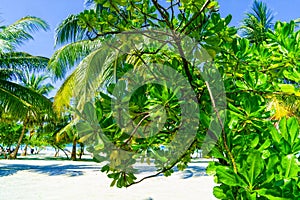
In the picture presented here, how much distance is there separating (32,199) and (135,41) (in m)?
4.27

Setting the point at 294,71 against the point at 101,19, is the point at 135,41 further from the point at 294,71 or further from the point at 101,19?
the point at 294,71

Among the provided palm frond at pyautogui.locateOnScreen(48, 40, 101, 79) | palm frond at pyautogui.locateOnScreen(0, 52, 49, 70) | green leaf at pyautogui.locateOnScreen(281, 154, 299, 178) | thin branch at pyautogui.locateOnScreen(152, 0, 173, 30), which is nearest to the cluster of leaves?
green leaf at pyautogui.locateOnScreen(281, 154, 299, 178)

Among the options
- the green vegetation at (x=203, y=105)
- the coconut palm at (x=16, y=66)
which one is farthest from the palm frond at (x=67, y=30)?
the green vegetation at (x=203, y=105)

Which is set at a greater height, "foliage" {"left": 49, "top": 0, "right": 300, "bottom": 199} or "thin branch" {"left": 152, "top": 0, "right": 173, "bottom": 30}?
"thin branch" {"left": 152, "top": 0, "right": 173, "bottom": 30}

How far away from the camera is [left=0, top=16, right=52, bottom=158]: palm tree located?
26.1 feet

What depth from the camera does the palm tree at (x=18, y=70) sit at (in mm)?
7961

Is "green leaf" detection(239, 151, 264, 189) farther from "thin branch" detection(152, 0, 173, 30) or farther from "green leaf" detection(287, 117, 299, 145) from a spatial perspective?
"thin branch" detection(152, 0, 173, 30)

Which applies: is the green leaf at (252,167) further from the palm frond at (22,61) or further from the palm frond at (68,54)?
the palm frond at (22,61)

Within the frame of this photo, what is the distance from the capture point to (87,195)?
503 cm

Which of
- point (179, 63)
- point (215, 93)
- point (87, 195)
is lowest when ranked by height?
point (87, 195)

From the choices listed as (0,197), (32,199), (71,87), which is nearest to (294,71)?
(32,199)

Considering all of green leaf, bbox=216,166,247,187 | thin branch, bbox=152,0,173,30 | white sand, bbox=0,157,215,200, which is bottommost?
white sand, bbox=0,157,215,200

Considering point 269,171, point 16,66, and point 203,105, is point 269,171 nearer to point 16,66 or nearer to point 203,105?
point 203,105

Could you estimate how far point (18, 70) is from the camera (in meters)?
10.1
